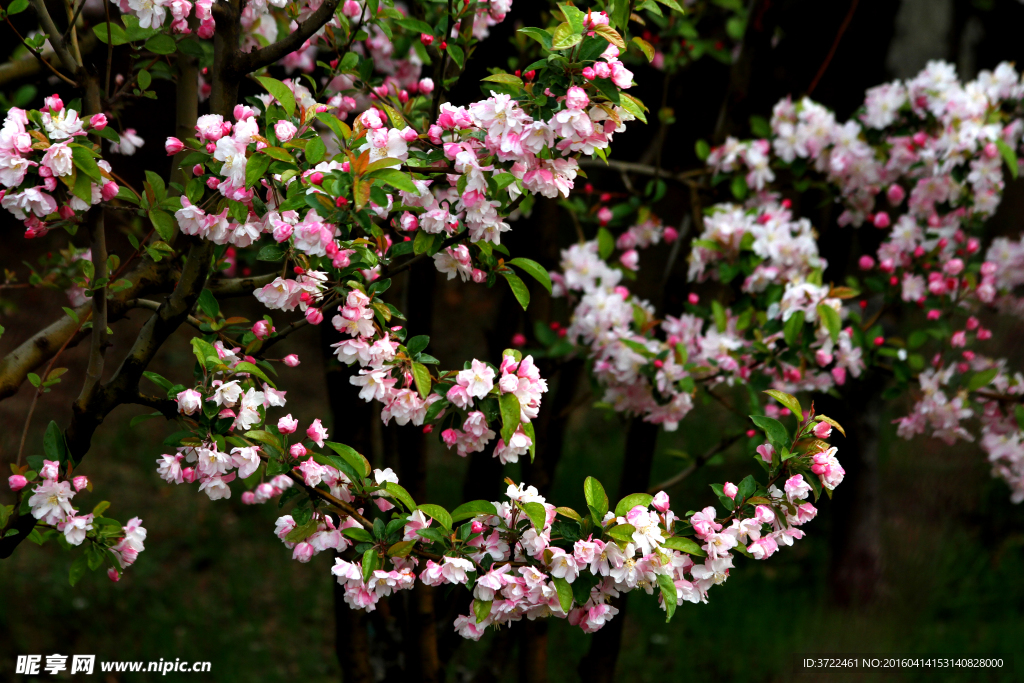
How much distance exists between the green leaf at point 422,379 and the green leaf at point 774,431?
1.65ft

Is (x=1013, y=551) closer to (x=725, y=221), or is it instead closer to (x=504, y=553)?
(x=725, y=221)

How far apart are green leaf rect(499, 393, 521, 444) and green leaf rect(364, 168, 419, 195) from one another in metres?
0.33

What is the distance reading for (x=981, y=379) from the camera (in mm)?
2004

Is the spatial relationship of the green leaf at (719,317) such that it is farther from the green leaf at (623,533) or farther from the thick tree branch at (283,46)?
the thick tree branch at (283,46)

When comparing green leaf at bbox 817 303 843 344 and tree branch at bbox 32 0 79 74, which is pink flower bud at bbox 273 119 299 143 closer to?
tree branch at bbox 32 0 79 74

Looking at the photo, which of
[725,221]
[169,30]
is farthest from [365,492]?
[725,221]

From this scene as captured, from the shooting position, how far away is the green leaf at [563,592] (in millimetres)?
1129

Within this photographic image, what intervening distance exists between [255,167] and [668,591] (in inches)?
32.5

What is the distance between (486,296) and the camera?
20.8 ft

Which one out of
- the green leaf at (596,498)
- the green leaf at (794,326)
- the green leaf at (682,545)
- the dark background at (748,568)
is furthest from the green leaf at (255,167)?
the dark background at (748,568)

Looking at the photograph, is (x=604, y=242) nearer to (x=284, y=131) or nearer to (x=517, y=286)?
(x=517, y=286)

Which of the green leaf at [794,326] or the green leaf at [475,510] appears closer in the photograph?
the green leaf at [475,510]

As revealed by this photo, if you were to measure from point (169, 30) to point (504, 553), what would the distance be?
113cm

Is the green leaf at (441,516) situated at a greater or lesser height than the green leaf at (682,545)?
greater
